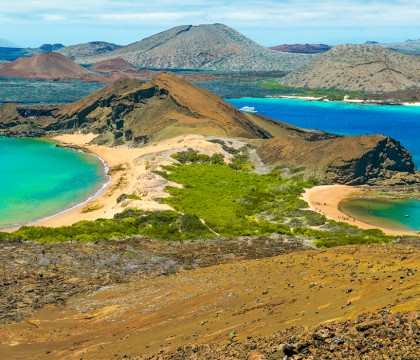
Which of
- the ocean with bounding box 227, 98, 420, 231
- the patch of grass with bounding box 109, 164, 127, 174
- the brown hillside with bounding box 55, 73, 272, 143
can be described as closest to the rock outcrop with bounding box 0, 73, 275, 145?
the brown hillside with bounding box 55, 73, 272, 143

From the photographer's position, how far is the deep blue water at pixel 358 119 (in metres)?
136

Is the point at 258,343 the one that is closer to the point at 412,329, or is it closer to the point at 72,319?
the point at 412,329

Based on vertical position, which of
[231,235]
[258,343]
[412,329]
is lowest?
[231,235]

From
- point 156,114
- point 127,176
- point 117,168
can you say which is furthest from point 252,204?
point 156,114

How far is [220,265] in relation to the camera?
119 ft

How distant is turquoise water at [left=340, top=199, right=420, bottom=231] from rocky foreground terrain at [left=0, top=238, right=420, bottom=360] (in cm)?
2234

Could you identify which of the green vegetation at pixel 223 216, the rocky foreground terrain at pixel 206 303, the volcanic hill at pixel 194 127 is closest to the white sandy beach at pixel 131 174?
the green vegetation at pixel 223 216

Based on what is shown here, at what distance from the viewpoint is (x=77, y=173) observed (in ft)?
278

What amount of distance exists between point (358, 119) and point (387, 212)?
10757 centimetres

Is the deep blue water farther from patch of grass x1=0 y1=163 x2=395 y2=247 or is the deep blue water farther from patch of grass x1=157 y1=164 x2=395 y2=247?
patch of grass x1=0 y1=163 x2=395 y2=247

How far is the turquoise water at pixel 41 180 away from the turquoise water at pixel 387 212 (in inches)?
1370

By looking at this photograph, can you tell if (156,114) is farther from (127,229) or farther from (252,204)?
(127,229)

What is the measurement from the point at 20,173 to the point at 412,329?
78.8 meters

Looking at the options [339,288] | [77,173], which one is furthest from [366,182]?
[339,288]
